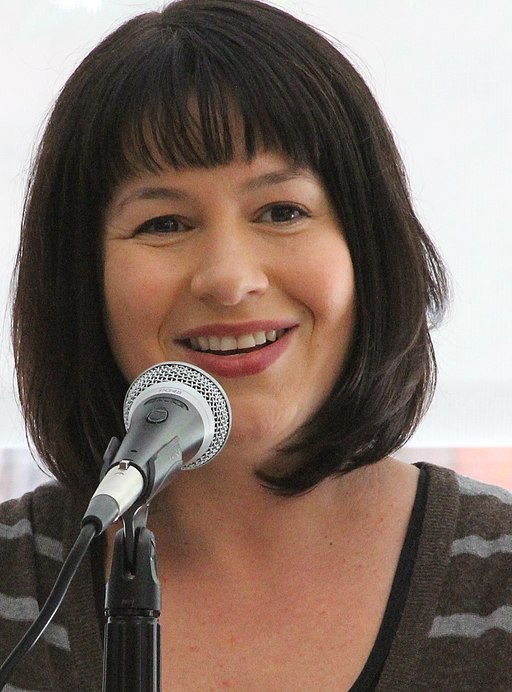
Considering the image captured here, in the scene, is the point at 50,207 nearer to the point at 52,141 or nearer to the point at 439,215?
the point at 52,141

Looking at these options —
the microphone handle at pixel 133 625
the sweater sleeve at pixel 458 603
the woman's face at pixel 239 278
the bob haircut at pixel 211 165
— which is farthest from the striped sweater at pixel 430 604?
the microphone handle at pixel 133 625

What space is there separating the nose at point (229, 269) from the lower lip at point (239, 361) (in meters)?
0.07

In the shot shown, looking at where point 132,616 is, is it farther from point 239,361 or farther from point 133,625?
point 239,361

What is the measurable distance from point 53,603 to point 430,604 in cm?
73

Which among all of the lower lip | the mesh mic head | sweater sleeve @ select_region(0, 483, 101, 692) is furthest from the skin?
the mesh mic head

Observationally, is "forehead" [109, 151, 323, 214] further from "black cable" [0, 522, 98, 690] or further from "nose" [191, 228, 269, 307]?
"black cable" [0, 522, 98, 690]

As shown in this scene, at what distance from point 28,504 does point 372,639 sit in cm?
53

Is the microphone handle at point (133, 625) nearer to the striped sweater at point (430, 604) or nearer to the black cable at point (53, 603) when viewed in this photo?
the black cable at point (53, 603)

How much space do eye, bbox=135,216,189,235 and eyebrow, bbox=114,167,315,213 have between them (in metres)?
0.03

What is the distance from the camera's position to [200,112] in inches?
51.9

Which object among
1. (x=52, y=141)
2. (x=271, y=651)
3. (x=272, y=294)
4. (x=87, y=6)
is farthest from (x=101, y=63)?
(x=271, y=651)

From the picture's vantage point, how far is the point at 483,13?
1.89 metres

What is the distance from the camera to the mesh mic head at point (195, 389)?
979 millimetres

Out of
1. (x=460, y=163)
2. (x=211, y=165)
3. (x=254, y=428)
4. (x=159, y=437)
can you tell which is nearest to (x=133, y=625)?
(x=159, y=437)
